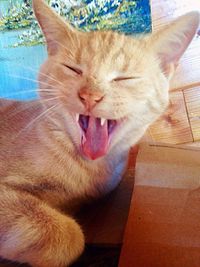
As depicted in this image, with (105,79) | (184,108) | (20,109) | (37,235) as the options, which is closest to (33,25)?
(20,109)

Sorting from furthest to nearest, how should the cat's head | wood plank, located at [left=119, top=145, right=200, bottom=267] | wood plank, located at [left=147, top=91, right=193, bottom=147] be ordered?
wood plank, located at [left=147, top=91, right=193, bottom=147], the cat's head, wood plank, located at [left=119, top=145, right=200, bottom=267]

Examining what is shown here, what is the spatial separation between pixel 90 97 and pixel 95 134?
87 millimetres

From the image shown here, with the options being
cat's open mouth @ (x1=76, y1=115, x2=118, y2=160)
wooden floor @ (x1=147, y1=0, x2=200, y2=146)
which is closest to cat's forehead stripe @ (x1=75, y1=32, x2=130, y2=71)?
cat's open mouth @ (x1=76, y1=115, x2=118, y2=160)

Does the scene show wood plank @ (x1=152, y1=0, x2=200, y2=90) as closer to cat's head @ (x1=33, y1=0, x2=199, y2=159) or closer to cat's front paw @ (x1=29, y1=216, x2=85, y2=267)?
cat's head @ (x1=33, y1=0, x2=199, y2=159)

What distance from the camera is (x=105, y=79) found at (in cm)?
80

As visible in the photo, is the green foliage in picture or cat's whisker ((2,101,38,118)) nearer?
cat's whisker ((2,101,38,118))

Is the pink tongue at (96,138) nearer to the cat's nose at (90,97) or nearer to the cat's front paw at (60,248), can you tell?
the cat's nose at (90,97)

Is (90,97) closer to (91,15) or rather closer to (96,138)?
(96,138)

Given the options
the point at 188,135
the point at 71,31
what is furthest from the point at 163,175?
the point at 188,135

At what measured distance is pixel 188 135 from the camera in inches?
63.0

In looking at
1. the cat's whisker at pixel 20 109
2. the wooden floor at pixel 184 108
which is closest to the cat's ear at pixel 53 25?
the cat's whisker at pixel 20 109

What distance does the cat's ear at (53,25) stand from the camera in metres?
0.91

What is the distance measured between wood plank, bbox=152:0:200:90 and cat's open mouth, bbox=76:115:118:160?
0.76 metres

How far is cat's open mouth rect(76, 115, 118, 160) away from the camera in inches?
31.9
